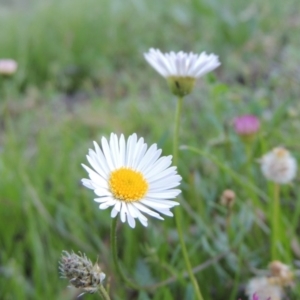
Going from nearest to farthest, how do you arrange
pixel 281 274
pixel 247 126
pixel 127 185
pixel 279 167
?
1. pixel 127 185
2. pixel 281 274
3. pixel 279 167
4. pixel 247 126

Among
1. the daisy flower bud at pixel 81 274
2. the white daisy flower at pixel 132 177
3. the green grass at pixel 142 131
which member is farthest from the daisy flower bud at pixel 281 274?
the daisy flower bud at pixel 81 274

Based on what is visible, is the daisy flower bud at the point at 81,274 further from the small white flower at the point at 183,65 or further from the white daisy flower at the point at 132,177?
the small white flower at the point at 183,65

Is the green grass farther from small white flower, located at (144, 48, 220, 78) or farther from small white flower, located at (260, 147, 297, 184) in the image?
small white flower, located at (144, 48, 220, 78)

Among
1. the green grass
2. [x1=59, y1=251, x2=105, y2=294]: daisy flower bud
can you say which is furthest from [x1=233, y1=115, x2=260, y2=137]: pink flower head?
[x1=59, y1=251, x2=105, y2=294]: daisy flower bud

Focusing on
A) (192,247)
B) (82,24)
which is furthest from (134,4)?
(192,247)

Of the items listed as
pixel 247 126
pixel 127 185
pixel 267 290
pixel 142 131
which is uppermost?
pixel 142 131

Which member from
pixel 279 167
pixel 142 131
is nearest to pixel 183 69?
pixel 279 167

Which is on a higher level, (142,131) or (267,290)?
(142,131)

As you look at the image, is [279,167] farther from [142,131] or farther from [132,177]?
[142,131]
